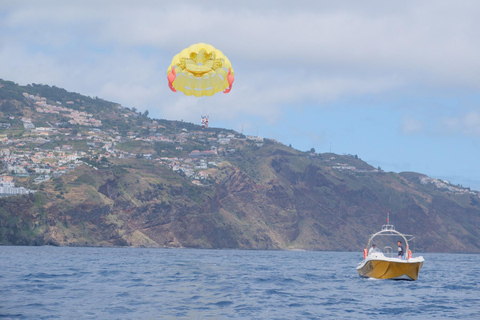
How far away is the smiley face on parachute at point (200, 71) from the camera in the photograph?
4334 cm

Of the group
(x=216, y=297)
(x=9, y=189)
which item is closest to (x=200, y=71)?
(x=216, y=297)

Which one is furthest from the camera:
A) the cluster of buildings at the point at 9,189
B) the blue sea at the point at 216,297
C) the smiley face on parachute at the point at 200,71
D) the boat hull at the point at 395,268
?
the cluster of buildings at the point at 9,189

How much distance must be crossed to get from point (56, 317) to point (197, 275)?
2586 cm

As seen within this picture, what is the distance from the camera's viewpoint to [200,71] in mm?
43812

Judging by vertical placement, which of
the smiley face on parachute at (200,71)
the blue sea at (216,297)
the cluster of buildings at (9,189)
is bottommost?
the blue sea at (216,297)

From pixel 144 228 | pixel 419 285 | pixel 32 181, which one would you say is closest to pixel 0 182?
pixel 32 181

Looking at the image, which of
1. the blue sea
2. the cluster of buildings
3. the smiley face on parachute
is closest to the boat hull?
the blue sea

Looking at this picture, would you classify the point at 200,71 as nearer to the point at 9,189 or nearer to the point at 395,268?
the point at 395,268

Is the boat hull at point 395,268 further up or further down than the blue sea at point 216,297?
further up

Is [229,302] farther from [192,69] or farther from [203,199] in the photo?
[203,199]

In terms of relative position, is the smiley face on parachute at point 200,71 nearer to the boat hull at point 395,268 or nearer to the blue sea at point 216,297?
the blue sea at point 216,297

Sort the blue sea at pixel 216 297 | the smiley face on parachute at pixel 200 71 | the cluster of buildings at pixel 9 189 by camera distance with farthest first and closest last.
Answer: the cluster of buildings at pixel 9 189 → the smiley face on parachute at pixel 200 71 → the blue sea at pixel 216 297

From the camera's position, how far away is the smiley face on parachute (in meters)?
43.3

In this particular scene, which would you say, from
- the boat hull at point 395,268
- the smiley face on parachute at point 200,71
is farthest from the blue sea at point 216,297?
the smiley face on parachute at point 200,71
